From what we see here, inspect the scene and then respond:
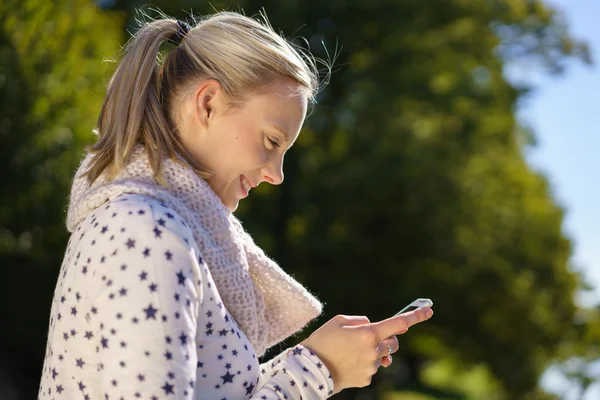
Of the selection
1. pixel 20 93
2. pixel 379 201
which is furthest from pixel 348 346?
pixel 379 201

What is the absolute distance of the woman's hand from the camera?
173 centimetres

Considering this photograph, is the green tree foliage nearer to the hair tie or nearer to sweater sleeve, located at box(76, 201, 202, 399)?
the hair tie

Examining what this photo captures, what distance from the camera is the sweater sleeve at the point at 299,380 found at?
1644 mm

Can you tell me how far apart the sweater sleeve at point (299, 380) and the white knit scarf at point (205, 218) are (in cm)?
16

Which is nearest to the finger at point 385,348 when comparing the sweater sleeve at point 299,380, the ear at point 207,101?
the sweater sleeve at point 299,380

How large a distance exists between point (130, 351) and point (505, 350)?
1797cm

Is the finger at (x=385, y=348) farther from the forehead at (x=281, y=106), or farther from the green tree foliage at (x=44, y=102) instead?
the green tree foliage at (x=44, y=102)

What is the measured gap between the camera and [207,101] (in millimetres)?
1805

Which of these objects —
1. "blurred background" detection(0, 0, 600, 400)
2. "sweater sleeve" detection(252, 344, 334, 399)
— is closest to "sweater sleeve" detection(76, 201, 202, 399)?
"sweater sleeve" detection(252, 344, 334, 399)

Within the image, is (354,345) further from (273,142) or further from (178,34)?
(178,34)

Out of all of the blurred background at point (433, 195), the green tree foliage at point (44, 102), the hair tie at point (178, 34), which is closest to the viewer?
the hair tie at point (178, 34)

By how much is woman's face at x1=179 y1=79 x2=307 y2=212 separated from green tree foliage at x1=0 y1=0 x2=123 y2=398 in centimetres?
Answer: 706

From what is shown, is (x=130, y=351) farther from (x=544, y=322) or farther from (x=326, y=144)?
(x=544, y=322)

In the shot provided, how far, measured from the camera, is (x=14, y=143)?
9555 mm
